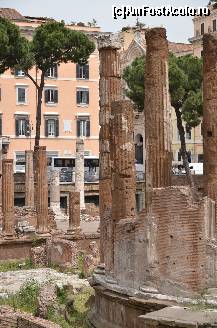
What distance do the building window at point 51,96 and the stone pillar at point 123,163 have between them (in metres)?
33.5

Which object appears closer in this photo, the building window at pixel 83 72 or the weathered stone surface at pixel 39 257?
the weathered stone surface at pixel 39 257

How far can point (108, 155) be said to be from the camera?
1334 cm

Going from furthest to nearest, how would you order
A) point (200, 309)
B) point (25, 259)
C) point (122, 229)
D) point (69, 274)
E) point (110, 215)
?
point (25, 259), point (69, 274), point (110, 215), point (122, 229), point (200, 309)

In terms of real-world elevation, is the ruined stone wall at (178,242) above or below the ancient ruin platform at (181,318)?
above

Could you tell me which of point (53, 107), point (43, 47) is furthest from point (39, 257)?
point (53, 107)

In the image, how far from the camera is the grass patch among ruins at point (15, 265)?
65.8 feet

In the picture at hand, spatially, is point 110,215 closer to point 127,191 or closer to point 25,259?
point 127,191

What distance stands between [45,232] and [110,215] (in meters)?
10.1

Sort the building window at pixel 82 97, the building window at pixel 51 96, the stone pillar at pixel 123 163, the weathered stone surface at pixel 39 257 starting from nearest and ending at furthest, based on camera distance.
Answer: the stone pillar at pixel 123 163, the weathered stone surface at pixel 39 257, the building window at pixel 51 96, the building window at pixel 82 97

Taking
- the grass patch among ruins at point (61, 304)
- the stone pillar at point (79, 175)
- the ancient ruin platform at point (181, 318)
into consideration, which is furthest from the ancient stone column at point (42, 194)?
the ancient ruin platform at point (181, 318)

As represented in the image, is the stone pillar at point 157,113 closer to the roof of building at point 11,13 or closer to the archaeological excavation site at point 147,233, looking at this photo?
the archaeological excavation site at point 147,233

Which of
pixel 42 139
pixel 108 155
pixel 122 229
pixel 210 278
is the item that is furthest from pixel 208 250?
pixel 42 139

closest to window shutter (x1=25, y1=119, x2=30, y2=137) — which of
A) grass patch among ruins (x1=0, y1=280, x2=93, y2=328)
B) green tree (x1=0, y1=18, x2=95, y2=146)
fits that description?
green tree (x1=0, y1=18, x2=95, y2=146)

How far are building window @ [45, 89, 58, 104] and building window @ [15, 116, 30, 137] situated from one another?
6.08 ft
